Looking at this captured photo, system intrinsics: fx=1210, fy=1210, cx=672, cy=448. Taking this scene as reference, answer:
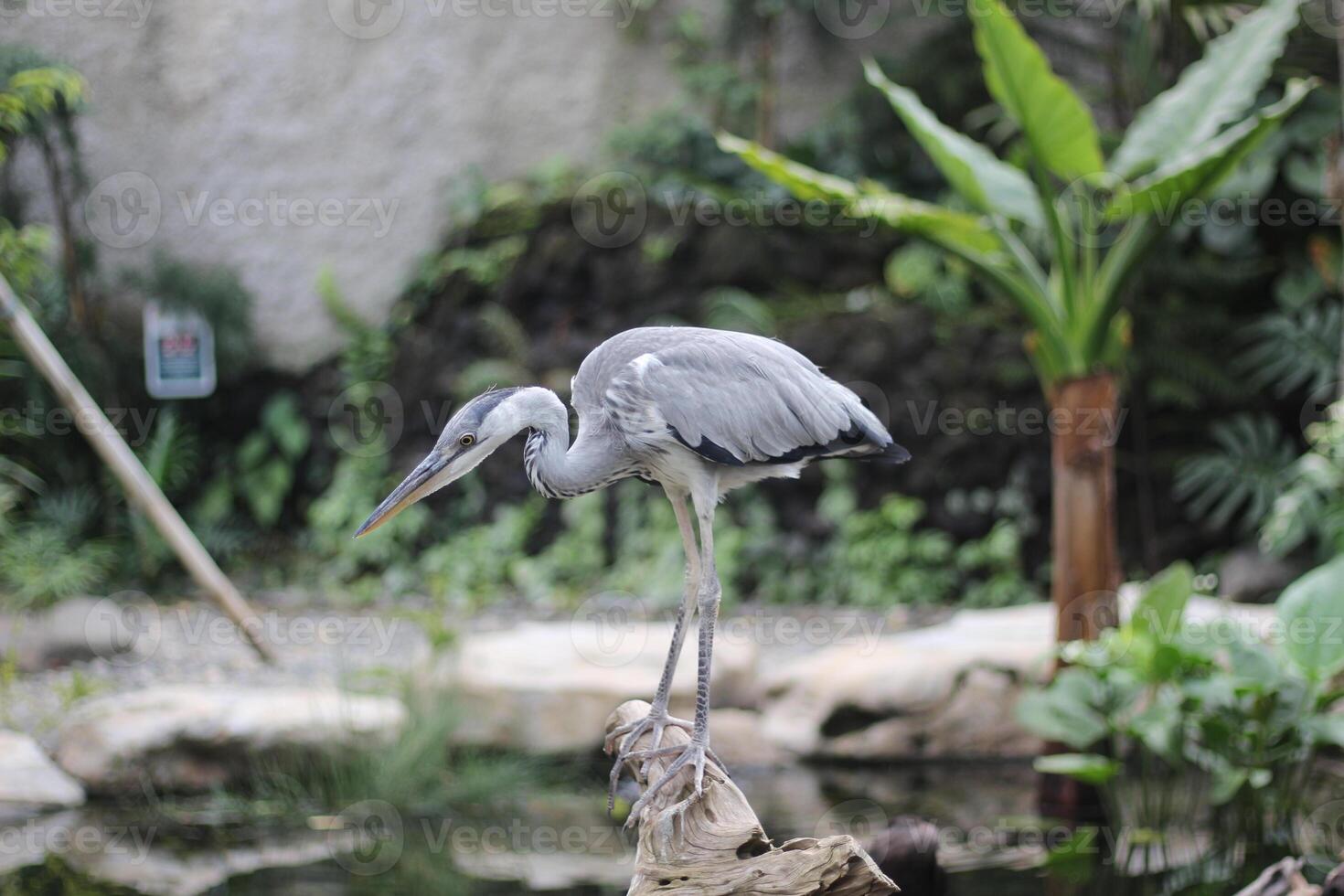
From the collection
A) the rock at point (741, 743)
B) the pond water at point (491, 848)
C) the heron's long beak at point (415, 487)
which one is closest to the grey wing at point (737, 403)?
the heron's long beak at point (415, 487)

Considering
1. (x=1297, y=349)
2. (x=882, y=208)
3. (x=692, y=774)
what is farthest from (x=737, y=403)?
(x=1297, y=349)

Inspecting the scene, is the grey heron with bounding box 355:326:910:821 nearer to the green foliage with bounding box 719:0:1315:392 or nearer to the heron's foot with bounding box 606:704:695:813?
the heron's foot with bounding box 606:704:695:813

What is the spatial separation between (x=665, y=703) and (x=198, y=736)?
3494 mm

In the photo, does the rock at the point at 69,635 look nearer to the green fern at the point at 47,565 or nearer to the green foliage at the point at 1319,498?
the green fern at the point at 47,565

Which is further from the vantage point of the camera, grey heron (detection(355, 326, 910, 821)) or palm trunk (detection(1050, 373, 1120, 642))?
palm trunk (detection(1050, 373, 1120, 642))

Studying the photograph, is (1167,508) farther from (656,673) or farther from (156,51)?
(156,51)

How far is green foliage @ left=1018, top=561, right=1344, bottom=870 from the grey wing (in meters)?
2.24

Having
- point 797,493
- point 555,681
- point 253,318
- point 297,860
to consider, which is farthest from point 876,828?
point 253,318

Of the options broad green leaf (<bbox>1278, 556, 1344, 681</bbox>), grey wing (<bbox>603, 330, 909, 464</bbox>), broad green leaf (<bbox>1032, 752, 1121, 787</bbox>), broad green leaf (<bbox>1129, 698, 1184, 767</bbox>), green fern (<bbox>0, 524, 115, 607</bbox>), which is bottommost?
broad green leaf (<bbox>1032, 752, 1121, 787</bbox>)

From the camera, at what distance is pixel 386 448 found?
1062 centimetres

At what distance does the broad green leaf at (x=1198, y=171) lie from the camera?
16.1 ft

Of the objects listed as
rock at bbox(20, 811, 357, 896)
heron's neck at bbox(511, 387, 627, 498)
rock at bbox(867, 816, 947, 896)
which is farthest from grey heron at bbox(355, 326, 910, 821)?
rock at bbox(20, 811, 357, 896)

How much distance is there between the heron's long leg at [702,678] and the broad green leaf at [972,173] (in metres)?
3.15

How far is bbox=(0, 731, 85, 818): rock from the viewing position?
5449 mm
